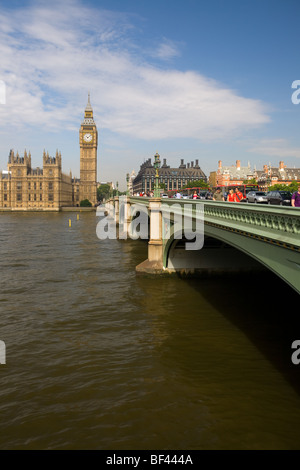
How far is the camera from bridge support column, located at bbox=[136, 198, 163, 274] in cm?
2786

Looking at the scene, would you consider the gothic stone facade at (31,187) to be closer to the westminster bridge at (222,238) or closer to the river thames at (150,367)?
the westminster bridge at (222,238)

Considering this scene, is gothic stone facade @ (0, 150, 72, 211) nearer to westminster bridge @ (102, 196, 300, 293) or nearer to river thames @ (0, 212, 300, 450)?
westminster bridge @ (102, 196, 300, 293)

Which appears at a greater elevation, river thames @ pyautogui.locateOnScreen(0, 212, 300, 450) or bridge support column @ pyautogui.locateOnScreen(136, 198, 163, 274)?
bridge support column @ pyautogui.locateOnScreen(136, 198, 163, 274)

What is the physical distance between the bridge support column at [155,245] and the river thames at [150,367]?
3.01 meters

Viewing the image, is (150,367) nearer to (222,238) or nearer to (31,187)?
(222,238)

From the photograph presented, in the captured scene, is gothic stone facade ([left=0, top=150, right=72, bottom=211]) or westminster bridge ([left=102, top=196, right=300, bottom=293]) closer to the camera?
westminster bridge ([left=102, top=196, right=300, bottom=293])

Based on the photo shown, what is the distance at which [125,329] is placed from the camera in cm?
1695

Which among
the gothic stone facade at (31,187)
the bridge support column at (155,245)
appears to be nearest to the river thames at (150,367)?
the bridge support column at (155,245)

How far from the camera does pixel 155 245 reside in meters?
27.8

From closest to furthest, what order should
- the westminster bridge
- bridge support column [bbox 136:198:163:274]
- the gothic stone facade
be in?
the westminster bridge
bridge support column [bbox 136:198:163:274]
the gothic stone facade

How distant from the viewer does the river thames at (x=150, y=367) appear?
31.6 feet

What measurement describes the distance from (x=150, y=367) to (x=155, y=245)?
14.9 meters

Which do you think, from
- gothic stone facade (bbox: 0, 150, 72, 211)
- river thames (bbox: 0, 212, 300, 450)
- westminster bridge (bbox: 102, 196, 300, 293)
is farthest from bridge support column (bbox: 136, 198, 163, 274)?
gothic stone facade (bbox: 0, 150, 72, 211)
